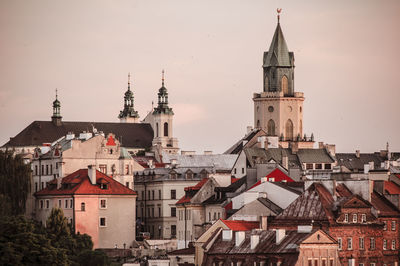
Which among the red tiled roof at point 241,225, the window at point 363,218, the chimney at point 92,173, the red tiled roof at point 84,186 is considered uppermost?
the chimney at point 92,173

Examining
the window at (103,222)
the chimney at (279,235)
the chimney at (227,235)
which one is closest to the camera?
the chimney at (279,235)

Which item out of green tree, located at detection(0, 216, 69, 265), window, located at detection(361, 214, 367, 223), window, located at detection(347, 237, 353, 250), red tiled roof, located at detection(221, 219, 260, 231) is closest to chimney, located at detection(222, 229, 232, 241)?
red tiled roof, located at detection(221, 219, 260, 231)

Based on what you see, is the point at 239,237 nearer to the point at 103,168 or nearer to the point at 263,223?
the point at 263,223

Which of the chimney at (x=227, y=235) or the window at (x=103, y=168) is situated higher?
the window at (x=103, y=168)

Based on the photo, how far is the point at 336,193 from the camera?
124 m

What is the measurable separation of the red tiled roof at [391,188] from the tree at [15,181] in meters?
37.5

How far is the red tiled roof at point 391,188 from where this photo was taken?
135 m

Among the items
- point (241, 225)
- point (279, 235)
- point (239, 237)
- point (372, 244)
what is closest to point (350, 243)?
point (372, 244)

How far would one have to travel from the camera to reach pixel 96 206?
511ft

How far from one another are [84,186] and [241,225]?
3652cm

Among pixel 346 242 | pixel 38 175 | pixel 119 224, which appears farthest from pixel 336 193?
pixel 38 175

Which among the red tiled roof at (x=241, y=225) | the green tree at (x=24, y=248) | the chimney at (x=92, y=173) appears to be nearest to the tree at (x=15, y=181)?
the chimney at (x=92, y=173)

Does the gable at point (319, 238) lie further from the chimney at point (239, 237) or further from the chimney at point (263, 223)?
the chimney at point (263, 223)

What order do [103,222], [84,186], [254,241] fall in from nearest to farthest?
[254,241]
[103,222]
[84,186]
